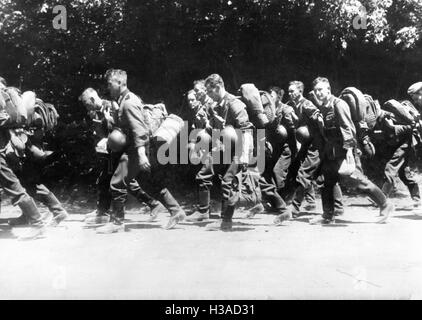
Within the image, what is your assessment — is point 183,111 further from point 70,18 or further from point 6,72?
point 6,72

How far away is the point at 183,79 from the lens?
11.4 meters

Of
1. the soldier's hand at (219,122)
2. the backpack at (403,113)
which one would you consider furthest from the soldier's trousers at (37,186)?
the backpack at (403,113)

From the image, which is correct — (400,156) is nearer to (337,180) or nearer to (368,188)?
(368,188)

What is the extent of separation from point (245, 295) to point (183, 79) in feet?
23.4

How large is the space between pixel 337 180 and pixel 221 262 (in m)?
2.40

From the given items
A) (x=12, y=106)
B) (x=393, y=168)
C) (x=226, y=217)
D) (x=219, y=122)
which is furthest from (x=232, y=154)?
(x=393, y=168)

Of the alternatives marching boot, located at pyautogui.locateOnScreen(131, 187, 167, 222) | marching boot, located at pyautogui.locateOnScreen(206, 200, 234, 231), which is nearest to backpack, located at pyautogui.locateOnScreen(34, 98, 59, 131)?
marching boot, located at pyautogui.locateOnScreen(131, 187, 167, 222)

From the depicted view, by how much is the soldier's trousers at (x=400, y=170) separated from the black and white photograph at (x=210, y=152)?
0.02 m

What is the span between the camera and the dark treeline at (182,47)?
33.8 feet

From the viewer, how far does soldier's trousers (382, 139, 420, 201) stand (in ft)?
29.9

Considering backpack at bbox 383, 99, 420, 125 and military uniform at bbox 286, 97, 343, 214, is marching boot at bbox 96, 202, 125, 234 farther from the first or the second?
backpack at bbox 383, 99, 420, 125

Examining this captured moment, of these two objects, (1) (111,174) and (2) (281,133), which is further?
(2) (281,133)

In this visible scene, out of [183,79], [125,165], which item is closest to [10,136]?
[125,165]

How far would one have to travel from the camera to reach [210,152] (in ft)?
27.7
